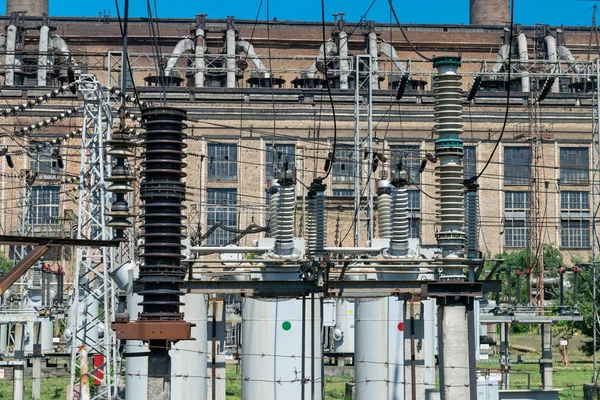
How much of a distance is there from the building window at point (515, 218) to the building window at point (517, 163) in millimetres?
868

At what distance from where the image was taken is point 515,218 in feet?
271

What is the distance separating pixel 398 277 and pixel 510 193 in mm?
55856

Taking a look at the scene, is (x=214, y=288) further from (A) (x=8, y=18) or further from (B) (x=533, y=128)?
(A) (x=8, y=18)

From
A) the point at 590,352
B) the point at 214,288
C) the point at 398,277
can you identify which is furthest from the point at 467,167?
the point at 214,288

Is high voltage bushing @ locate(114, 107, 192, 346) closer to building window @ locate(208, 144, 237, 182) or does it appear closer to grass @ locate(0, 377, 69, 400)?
grass @ locate(0, 377, 69, 400)

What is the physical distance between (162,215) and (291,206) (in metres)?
9.12

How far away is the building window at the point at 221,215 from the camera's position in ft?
263

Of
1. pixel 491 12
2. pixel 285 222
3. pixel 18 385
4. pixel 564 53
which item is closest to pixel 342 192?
pixel 564 53

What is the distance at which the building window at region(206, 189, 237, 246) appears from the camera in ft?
263

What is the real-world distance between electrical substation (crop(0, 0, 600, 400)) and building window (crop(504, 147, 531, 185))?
129mm

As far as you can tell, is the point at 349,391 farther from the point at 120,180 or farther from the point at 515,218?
the point at 515,218

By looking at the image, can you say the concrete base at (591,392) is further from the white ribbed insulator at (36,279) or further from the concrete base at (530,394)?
the white ribbed insulator at (36,279)

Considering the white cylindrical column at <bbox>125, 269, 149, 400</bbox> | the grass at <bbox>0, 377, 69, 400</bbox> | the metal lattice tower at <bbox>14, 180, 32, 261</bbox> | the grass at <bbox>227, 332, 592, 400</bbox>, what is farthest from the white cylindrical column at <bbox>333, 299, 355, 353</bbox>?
the white cylindrical column at <bbox>125, 269, 149, 400</bbox>

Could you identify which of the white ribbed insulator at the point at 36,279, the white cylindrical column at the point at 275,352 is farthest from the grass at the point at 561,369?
the white ribbed insulator at the point at 36,279
